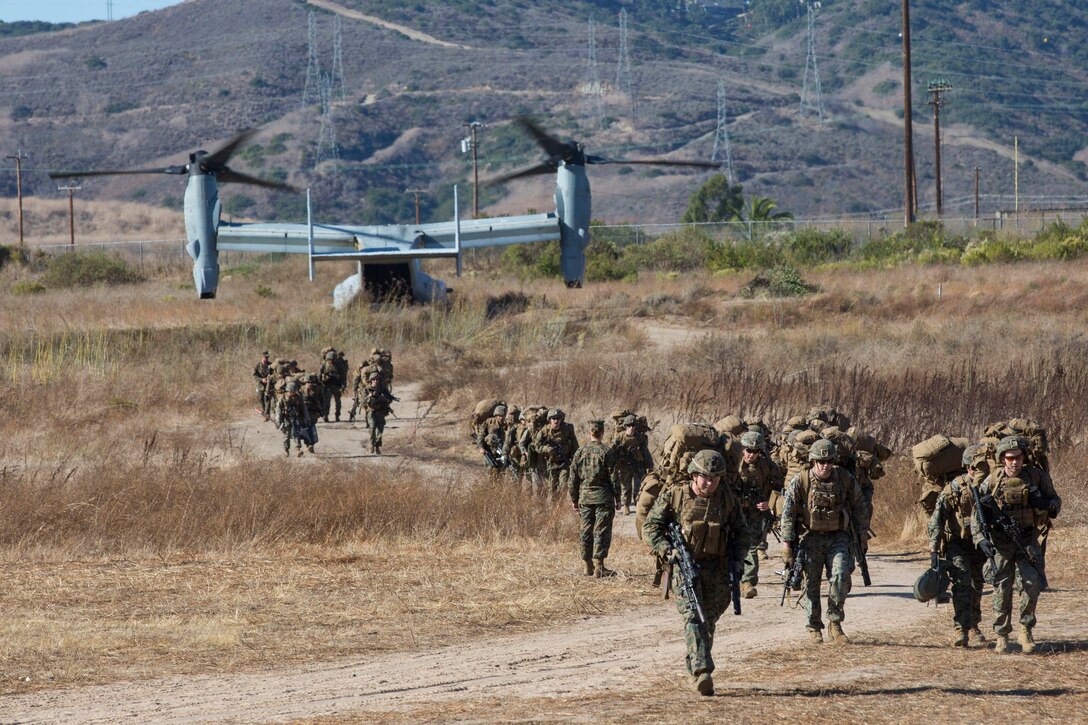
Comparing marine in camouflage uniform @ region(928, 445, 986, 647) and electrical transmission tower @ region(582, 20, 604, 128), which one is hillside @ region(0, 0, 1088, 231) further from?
marine in camouflage uniform @ region(928, 445, 986, 647)

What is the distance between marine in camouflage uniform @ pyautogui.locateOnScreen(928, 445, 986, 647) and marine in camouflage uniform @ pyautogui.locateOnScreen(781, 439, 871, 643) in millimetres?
559

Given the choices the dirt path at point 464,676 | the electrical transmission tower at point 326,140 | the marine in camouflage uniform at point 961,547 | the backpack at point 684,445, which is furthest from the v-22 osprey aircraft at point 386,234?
the electrical transmission tower at point 326,140

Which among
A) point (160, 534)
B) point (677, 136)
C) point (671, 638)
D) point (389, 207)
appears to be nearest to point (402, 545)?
point (160, 534)

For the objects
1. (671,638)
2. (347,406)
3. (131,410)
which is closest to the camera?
(671,638)

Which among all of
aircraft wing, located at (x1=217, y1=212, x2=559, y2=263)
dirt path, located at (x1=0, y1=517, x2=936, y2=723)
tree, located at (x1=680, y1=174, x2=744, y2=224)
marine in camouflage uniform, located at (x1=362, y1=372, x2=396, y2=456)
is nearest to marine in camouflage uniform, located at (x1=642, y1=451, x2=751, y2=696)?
dirt path, located at (x1=0, y1=517, x2=936, y2=723)

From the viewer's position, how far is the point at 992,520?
32.8 feet

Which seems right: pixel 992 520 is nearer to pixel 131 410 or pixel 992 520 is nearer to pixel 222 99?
pixel 131 410

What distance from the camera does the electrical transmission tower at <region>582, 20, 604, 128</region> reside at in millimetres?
133212

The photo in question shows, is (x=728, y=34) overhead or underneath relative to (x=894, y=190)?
overhead

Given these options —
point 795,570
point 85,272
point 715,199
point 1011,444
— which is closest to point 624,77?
point 715,199

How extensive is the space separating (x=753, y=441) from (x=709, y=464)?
3.21 metres

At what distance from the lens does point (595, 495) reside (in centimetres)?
1336

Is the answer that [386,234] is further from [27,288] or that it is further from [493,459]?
[27,288]

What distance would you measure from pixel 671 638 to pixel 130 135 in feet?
419
